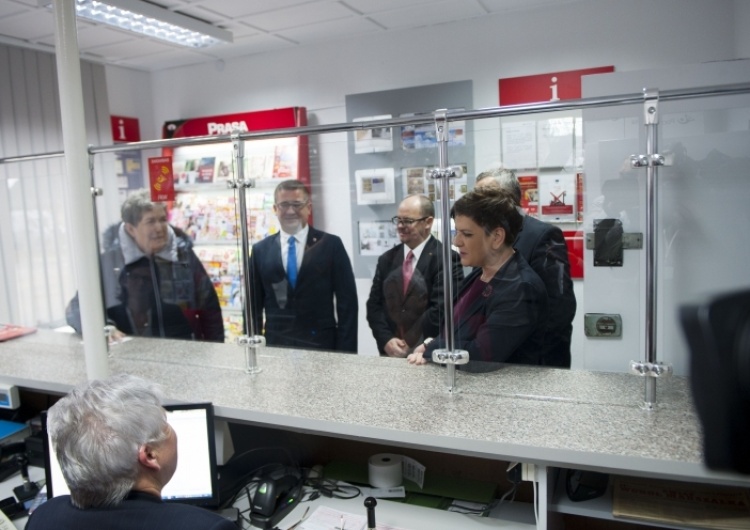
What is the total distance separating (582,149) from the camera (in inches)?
61.2

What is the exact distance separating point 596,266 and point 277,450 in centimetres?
125

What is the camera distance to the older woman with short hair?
168 centimetres

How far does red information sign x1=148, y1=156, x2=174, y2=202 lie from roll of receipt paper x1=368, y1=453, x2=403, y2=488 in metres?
1.24

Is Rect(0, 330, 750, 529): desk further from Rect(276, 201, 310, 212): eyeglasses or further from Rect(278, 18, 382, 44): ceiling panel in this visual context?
Rect(278, 18, 382, 44): ceiling panel

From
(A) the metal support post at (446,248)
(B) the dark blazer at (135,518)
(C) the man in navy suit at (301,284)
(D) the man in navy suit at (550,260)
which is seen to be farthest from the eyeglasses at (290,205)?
(B) the dark blazer at (135,518)

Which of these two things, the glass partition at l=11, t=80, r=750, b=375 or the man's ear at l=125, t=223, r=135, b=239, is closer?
→ the glass partition at l=11, t=80, r=750, b=375

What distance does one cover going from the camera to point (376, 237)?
192cm

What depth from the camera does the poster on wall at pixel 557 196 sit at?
1.56 metres

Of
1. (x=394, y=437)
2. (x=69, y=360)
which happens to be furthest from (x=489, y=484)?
(x=69, y=360)

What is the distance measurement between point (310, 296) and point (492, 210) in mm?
798

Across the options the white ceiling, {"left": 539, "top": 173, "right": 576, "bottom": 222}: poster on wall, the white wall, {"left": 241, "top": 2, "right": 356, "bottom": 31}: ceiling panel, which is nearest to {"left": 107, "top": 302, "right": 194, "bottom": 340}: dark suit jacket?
{"left": 539, "top": 173, "right": 576, "bottom": 222}: poster on wall

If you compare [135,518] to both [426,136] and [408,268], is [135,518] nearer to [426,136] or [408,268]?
[408,268]

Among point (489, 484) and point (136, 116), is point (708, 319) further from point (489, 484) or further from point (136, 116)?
point (136, 116)

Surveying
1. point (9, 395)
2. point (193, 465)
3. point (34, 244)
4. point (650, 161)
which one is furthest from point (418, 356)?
point (34, 244)
